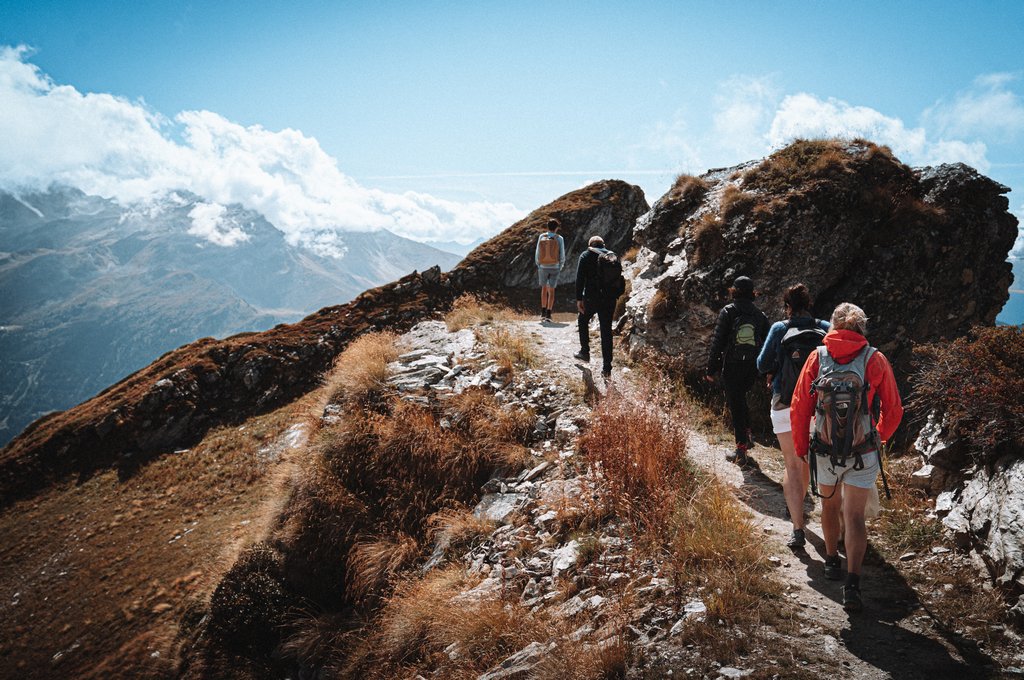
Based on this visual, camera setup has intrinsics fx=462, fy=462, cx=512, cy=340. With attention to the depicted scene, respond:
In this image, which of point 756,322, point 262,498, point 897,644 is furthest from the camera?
point 262,498

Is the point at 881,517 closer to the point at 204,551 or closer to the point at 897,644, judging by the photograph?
the point at 897,644

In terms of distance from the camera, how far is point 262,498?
12.6 m

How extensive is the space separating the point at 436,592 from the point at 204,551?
8.20m

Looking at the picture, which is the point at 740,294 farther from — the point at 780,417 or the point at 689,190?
the point at 689,190

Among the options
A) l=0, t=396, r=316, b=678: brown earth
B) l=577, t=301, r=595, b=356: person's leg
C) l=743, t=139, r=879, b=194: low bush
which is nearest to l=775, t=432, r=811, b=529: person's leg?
l=577, t=301, r=595, b=356: person's leg

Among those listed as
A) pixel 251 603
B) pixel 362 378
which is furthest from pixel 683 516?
pixel 362 378

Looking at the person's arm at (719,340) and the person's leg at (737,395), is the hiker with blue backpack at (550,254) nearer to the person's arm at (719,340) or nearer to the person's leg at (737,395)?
the person's arm at (719,340)

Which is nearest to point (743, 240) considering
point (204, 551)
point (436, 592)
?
point (436, 592)

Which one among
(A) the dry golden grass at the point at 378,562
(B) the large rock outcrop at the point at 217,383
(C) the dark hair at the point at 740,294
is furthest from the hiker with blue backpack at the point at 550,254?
(A) the dry golden grass at the point at 378,562

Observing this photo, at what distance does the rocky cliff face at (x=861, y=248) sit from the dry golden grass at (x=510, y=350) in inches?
131

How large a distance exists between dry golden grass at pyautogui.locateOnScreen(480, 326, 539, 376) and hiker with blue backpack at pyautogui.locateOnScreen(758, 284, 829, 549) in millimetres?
5912

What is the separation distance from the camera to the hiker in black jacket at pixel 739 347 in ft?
23.4

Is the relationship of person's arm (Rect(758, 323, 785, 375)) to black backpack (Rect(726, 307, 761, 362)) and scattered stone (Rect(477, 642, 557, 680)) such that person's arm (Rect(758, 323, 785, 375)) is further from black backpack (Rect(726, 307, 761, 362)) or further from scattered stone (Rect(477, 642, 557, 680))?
scattered stone (Rect(477, 642, 557, 680))

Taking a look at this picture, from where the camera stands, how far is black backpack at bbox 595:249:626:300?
32.2ft
